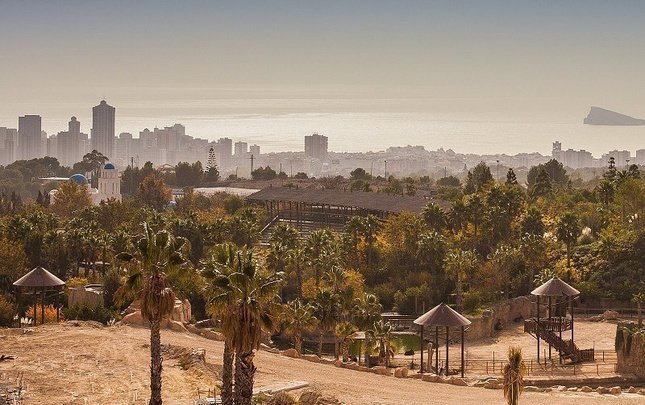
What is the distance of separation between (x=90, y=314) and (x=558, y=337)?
2557cm

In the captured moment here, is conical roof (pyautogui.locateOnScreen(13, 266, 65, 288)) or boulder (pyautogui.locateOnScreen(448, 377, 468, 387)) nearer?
boulder (pyautogui.locateOnScreen(448, 377, 468, 387))

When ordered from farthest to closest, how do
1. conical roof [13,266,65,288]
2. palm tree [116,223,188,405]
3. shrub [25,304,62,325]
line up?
1. shrub [25,304,62,325]
2. conical roof [13,266,65,288]
3. palm tree [116,223,188,405]

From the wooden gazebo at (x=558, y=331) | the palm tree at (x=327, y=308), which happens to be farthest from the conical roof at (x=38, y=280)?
the wooden gazebo at (x=558, y=331)

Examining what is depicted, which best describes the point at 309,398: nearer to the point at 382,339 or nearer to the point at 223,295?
the point at 223,295

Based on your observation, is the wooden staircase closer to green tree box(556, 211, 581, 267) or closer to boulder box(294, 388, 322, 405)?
green tree box(556, 211, 581, 267)

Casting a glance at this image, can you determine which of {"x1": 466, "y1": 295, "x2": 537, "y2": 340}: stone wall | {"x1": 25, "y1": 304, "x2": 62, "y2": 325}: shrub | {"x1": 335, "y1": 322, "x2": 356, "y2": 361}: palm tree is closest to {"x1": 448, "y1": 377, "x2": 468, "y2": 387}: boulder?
{"x1": 335, "y1": 322, "x2": 356, "y2": 361}: palm tree

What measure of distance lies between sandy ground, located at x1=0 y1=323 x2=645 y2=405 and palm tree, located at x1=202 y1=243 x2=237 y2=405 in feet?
11.1

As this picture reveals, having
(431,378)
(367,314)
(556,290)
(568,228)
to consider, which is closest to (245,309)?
(431,378)

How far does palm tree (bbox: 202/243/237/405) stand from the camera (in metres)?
28.5

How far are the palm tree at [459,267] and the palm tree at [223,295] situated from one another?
118ft

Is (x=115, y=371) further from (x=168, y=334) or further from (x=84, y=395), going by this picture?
(x=168, y=334)

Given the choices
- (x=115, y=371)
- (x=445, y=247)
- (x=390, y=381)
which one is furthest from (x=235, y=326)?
(x=445, y=247)

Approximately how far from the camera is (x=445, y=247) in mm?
71000

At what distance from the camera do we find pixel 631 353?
47906 mm
